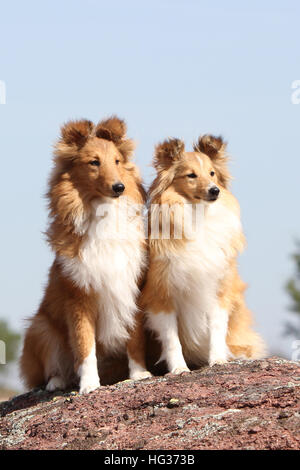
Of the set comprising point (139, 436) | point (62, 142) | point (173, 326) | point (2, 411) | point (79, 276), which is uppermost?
point (62, 142)

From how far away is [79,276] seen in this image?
757cm

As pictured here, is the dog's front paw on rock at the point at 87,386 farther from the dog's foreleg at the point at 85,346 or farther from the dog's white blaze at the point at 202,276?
the dog's white blaze at the point at 202,276

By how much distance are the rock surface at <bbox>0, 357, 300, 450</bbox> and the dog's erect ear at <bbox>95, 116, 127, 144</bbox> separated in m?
2.50

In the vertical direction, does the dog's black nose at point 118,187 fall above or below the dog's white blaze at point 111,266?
above

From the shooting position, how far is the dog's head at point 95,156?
25.0ft

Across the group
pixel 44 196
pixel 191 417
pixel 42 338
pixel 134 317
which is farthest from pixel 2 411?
pixel 191 417

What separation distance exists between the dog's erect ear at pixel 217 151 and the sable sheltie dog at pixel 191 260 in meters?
0.01

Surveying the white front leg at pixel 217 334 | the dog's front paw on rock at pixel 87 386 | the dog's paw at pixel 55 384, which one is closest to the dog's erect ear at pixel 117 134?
the white front leg at pixel 217 334

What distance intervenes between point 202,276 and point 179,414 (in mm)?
1775

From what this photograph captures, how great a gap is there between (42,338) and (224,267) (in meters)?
2.12
